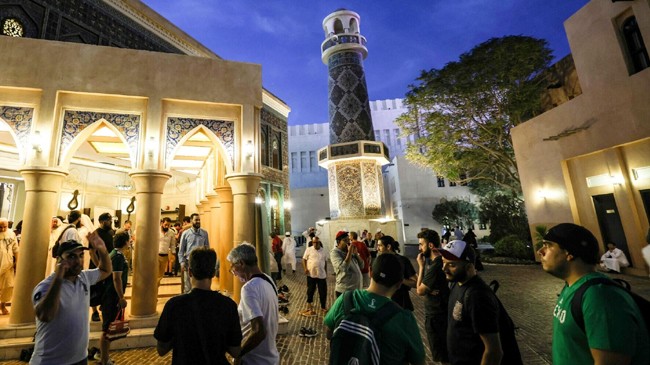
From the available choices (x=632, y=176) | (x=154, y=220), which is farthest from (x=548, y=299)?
(x=154, y=220)

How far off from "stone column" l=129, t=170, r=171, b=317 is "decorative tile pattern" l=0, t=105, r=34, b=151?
1.75 m

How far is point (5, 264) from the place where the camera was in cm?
542

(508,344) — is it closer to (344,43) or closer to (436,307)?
(436,307)

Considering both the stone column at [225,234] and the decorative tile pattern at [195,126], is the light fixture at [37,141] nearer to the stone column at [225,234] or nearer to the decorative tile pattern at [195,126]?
the decorative tile pattern at [195,126]

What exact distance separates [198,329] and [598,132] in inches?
468

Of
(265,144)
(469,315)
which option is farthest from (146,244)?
(265,144)

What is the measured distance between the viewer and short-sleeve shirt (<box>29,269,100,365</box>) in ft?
7.15

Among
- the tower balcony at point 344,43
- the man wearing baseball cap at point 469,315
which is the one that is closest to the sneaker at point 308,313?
the man wearing baseball cap at point 469,315

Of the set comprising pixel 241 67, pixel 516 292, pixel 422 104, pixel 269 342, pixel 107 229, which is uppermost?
pixel 422 104

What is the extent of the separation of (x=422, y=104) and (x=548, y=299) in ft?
34.5

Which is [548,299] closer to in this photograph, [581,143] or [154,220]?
[581,143]

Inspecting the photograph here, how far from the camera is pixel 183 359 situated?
1839 mm

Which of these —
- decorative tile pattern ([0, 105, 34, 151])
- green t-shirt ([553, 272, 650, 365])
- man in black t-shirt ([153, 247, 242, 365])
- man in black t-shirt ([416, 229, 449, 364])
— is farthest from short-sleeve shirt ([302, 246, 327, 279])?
decorative tile pattern ([0, 105, 34, 151])

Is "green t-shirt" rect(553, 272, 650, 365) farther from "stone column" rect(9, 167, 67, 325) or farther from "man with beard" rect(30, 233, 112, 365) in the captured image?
"stone column" rect(9, 167, 67, 325)
